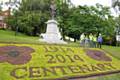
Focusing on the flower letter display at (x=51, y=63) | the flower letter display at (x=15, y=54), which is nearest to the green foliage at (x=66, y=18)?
the flower letter display at (x=51, y=63)

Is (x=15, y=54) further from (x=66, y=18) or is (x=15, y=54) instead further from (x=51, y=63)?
(x=66, y=18)

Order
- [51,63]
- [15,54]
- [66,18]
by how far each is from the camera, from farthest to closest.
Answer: [66,18] < [15,54] < [51,63]

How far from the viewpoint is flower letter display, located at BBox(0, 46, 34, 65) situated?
20.6 meters

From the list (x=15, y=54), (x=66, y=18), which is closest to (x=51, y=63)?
(x=15, y=54)

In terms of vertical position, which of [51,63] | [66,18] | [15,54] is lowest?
[51,63]

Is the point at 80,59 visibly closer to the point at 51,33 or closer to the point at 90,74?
the point at 90,74

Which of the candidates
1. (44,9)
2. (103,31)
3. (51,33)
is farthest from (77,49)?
(44,9)

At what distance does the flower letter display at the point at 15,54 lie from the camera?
20609mm

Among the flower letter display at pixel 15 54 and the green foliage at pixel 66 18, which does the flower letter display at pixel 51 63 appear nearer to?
the flower letter display at pixel 15 54

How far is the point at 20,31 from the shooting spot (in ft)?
227

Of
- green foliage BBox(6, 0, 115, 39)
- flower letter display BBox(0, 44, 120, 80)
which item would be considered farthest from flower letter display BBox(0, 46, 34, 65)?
green foliage BBox(6, 0, 115, 39)

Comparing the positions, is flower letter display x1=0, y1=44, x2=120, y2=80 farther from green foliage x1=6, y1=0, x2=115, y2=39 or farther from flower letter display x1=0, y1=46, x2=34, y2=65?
green foliage x1=6, y1=0, x2=115, y2=39

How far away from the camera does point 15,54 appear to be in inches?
872

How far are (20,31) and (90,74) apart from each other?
50.0 meters
